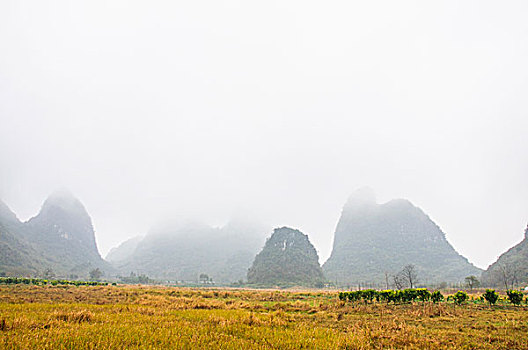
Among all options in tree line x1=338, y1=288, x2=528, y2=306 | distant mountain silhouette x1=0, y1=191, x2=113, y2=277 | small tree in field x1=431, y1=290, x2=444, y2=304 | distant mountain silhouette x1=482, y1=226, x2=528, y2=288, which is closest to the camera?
tree line x1=338, y1=288, x2=528, y2=306

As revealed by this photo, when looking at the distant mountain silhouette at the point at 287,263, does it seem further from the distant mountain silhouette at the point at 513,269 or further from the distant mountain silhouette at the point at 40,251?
the distant mountain silhouette at the point at 40,251

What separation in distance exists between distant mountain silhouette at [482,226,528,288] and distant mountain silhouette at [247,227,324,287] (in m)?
59.7

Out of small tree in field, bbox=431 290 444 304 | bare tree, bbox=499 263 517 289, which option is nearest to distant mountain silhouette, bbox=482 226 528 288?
bare tree, bbox=499 263 517 289

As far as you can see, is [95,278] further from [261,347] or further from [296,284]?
[261,347]

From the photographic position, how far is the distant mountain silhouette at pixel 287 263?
445ft

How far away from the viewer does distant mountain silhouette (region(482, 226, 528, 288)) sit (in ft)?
231

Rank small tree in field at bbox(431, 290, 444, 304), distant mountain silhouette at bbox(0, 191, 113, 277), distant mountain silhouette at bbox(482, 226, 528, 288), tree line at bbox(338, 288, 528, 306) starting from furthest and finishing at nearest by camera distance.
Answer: distant mountain silhouette at bbox(0, 191, 113, 277) < distant mountain silhouette at bbox(482, 226, 528, 288) < small tree in field at bbox(431, 290, 444, 304) < tree line at bbox(338, 288, 528, 306)

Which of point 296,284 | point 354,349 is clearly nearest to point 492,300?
point 354,349

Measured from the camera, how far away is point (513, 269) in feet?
259

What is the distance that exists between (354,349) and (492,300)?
21953 mm

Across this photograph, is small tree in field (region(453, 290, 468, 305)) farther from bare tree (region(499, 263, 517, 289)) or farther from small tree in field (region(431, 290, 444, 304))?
bare tree (region(499, 263, 517, 289))

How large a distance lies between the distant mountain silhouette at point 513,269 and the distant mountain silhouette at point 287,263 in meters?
59.7

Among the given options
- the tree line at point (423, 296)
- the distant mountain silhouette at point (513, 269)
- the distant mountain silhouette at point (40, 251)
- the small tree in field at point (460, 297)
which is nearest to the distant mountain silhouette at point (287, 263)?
the distant mountain silhouette at point (513, 269)

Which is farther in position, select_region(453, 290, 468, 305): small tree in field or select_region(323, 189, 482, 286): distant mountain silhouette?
select_region(323, 189, 482, 286): distant mountain silhouette
